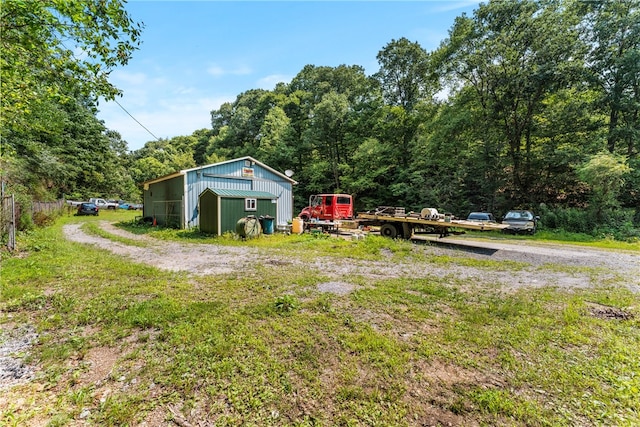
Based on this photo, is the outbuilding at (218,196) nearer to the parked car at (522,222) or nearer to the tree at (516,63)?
the parked car at (522,222)

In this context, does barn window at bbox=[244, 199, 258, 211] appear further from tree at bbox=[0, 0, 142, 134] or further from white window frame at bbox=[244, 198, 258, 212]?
tree at bbox=[0, 0, 142, 134]

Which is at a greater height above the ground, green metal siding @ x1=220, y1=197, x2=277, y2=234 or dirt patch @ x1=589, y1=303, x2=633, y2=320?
green metal siding @ x1=220, y1=197, x2=277, y2=234

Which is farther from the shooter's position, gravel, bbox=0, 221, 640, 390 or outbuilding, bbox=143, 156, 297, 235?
outbuilding, bbox=143, 156, 297, 235

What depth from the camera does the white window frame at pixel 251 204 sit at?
13797 mm

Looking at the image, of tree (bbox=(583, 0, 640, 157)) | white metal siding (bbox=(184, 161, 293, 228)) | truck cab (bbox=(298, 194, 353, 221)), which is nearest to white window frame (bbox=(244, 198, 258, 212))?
white metal siding (bbox=(184, 161, 293, 228))

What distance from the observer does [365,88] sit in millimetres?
28625

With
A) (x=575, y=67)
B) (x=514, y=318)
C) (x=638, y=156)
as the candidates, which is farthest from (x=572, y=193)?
(x=514, y=318)

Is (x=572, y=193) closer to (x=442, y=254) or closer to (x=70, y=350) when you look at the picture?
(x=442, y=254)

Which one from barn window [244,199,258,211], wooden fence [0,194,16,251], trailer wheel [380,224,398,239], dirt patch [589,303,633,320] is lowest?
dirt patch [589,303,633,320]

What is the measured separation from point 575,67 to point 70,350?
2417cm

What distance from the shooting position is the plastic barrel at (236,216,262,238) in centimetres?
1210

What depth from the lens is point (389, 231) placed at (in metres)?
12.2

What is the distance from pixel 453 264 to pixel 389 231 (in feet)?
16.0

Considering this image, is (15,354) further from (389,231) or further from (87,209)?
(87,209)
